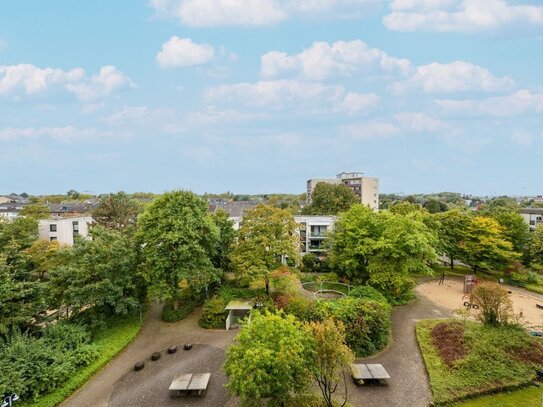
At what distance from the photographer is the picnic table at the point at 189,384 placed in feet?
50.8

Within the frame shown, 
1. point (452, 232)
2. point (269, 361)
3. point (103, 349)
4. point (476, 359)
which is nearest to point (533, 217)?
point (452, 232)

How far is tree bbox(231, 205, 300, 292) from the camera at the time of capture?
24.6 m

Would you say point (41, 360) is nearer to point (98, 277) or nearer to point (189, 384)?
point (98, 277)

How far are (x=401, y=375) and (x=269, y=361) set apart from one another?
927 centimetres

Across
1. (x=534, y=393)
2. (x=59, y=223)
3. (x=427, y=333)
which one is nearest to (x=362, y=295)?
(x=427, y=333)

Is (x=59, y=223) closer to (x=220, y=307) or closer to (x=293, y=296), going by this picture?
(x=220, y=307)

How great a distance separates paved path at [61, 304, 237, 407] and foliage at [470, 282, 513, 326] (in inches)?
650

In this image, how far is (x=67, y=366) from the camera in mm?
16688

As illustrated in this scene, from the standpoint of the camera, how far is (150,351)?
20266mm

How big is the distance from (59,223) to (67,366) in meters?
32.8

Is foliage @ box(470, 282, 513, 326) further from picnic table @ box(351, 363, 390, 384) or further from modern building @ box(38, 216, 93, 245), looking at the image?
modern building @ box(38, 216, 93, 245)

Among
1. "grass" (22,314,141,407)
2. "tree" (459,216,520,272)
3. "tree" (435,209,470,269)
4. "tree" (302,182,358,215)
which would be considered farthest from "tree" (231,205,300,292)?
"tree" (302,182,358,215)

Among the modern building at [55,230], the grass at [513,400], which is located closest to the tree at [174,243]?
the grass at [513,400]

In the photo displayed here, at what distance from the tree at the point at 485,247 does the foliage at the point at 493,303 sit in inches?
604
